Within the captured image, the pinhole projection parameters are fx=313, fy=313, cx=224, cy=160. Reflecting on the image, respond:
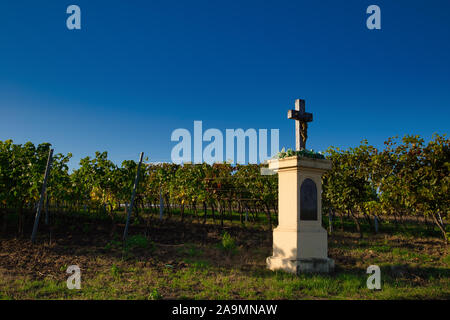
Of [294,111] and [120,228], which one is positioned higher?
[294,111]

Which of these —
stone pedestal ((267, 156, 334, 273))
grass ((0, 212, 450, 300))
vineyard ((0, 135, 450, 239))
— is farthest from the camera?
vineyard ((0, 135, 450, 239))

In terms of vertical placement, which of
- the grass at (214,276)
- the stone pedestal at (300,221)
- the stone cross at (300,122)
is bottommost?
the grass at (214,276)

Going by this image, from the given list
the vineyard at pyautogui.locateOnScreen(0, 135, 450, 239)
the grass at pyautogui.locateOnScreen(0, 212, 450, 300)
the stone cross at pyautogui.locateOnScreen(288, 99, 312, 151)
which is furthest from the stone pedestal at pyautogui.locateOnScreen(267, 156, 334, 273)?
the vineyard at pyautogui.locateOnScreen(0, 135, 450, 239)

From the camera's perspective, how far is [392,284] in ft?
21.6

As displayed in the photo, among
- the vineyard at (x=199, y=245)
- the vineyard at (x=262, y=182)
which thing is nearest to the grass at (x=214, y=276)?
the vineyard at (x=199, y=245)

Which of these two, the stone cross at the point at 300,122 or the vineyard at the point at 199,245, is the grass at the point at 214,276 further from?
the stone cross at the point at 300,122

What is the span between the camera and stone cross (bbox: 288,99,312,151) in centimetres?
855

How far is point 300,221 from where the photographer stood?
7.75 metres

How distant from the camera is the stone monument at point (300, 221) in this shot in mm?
7590

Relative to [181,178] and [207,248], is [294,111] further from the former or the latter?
[181,178]

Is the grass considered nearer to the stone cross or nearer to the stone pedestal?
the stone pedestal
